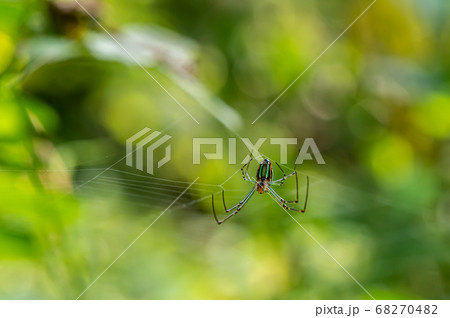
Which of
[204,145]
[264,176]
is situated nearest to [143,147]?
[204,145]

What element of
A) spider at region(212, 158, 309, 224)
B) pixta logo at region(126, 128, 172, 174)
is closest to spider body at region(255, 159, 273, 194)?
spider at region(212, 158, 309, 224)

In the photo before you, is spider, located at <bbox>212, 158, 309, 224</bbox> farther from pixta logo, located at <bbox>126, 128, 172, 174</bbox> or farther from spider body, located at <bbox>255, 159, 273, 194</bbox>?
pixta logo, located at <bbox>126, 128, 172, 174</bbox>

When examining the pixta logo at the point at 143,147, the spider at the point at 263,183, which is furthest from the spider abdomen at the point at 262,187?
the pixta logo at the point at 143,147

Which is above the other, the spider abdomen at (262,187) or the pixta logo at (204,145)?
the pixta logo at (204,145)

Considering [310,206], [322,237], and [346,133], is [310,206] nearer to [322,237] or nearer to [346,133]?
[322,237]

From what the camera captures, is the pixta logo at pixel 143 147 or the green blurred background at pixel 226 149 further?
the pixta logo at pixel 143 147

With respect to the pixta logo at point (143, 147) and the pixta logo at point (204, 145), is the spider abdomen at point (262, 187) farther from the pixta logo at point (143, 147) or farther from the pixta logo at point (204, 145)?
the pixta logo at point (143, 147)
